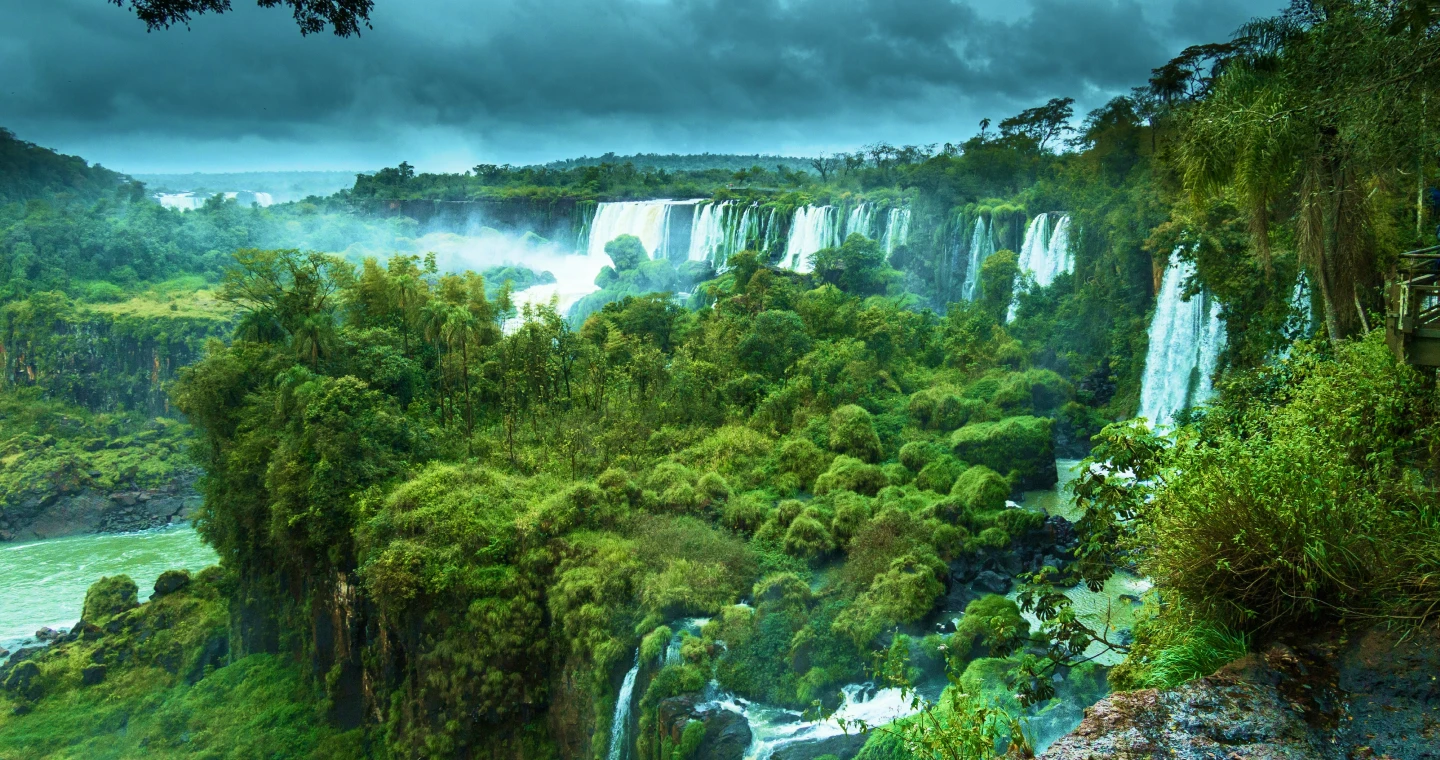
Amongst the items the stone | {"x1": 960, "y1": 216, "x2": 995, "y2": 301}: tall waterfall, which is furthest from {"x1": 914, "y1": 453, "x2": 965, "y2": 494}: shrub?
the stone

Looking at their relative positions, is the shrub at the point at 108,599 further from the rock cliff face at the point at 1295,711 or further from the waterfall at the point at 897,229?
the waterfall at the point at 897,229

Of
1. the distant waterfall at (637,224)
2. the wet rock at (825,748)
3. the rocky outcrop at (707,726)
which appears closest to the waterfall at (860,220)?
the distant waterfall at (637,224)

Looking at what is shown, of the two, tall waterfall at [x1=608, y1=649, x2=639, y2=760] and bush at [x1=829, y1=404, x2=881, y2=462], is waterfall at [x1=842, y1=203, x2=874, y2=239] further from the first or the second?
tall waterfall at [x1=608, y1=649, x2=639, y2=760]

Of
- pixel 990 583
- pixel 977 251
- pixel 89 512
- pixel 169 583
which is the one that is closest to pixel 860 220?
pixel 977 251

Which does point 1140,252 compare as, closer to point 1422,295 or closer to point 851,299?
point 851,299

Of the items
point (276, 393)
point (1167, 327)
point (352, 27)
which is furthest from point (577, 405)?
point (352, 27)

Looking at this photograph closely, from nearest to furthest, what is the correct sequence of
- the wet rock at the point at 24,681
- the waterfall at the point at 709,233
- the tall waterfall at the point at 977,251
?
1. the wet rock at the point at 24,681
2. the tall waterfall at the point at 977,251
3. the waterfall at the point at 709,233
